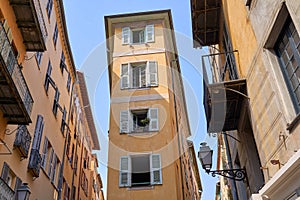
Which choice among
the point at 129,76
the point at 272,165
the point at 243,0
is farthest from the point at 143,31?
the point at 272,165

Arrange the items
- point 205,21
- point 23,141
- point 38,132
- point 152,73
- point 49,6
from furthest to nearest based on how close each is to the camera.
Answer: point 152,73 → point 49,6 → point 38,132 → point 205,21 → point 23,141

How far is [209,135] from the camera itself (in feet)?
Answer: 34.3

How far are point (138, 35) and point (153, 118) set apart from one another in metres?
6.67

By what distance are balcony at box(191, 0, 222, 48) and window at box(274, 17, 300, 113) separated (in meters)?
4.80

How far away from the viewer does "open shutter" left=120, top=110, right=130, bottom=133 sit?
17859mm

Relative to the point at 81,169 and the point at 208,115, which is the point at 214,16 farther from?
the point at 81,169

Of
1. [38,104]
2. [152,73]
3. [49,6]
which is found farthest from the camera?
[152,73]

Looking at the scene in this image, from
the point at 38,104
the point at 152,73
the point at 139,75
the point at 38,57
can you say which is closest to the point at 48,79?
the point at 38,57

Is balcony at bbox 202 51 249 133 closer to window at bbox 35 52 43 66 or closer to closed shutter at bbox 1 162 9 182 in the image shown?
closed shutter at bbox 1 162 9 182

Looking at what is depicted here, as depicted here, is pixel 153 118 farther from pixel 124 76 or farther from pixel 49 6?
pixel 49 6

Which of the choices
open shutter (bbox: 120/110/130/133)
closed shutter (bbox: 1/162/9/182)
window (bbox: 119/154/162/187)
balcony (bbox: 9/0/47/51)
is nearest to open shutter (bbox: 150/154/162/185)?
window (bbox: 119/154/162/187)

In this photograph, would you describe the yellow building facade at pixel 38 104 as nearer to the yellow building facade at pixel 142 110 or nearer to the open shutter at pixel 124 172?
the yellow building facade at pixel 142 110

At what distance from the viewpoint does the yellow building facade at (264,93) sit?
17.9ft

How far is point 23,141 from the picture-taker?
1109cm
